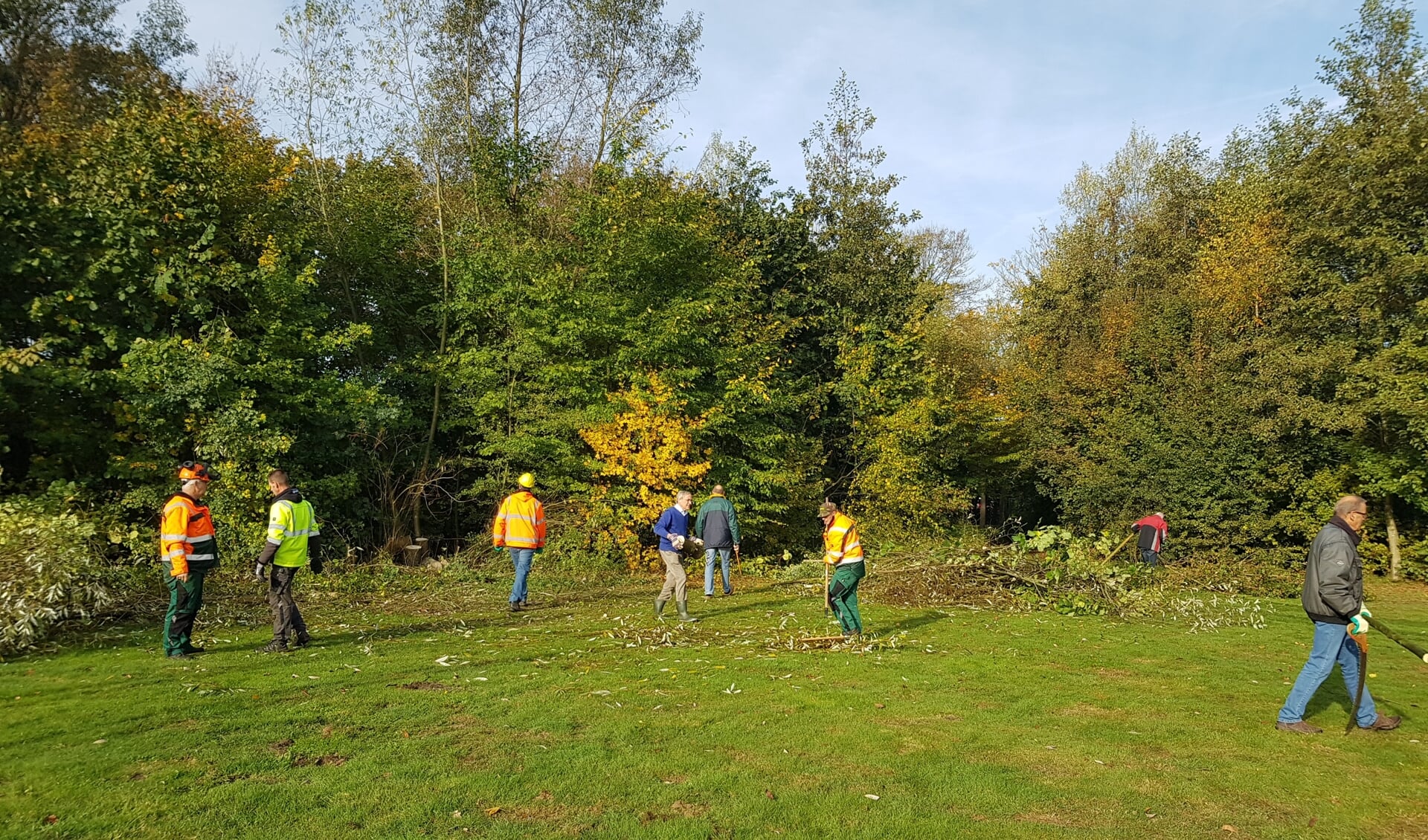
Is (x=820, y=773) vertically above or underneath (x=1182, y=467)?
underneath

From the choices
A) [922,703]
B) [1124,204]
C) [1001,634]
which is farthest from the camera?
[1124,204]

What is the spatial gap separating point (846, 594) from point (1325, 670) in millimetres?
5009

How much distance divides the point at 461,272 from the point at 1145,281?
25.7 meters

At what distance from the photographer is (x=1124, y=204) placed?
113 feet

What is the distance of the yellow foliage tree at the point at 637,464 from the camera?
17984 millimetres

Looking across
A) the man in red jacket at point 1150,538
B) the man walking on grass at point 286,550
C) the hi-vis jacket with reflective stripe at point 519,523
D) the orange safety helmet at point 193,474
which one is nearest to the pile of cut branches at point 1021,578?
Result: the man in red jacket at point 1150,538

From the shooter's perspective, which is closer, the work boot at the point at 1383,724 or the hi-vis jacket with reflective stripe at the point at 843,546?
the work boot at the point at 1383,724

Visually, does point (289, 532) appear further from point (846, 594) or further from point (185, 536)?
point (846, 594)

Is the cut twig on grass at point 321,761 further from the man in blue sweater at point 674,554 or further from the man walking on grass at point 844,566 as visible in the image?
the man walking on grass at point 844,566

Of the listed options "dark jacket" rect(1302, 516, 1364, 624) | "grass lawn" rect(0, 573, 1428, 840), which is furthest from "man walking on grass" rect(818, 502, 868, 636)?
"dark jacket" rect(1302, 516, 1364, 624)

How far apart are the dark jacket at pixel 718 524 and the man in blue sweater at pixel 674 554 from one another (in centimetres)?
240

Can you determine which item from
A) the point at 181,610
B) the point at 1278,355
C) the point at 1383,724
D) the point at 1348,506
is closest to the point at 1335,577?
the point at 1348,506

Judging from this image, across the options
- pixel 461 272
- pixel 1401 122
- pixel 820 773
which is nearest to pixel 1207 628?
pixel 820 773

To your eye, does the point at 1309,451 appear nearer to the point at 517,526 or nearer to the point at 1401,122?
the point at 1401,122
